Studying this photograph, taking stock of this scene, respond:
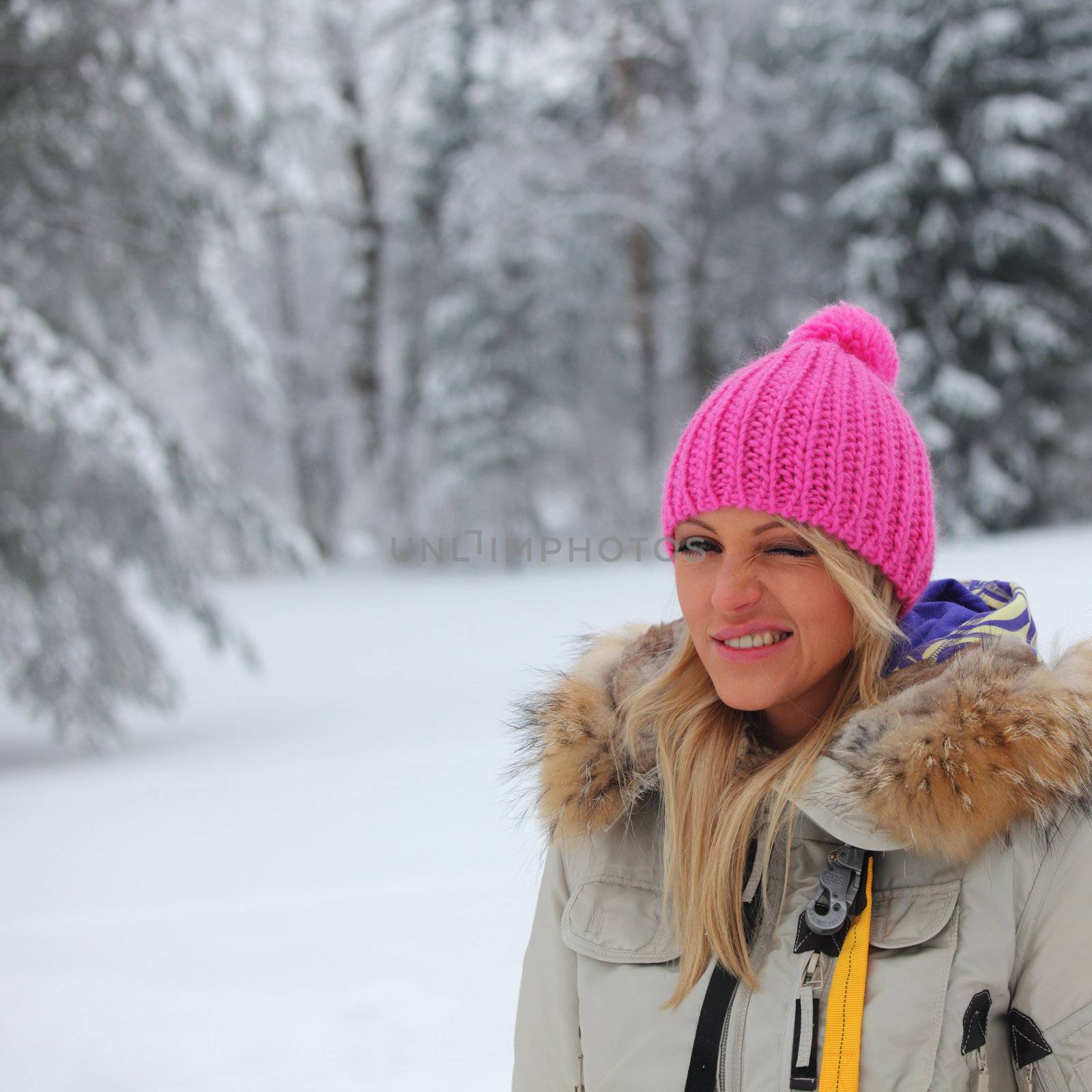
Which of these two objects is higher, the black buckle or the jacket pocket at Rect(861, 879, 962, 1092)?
the black buckle

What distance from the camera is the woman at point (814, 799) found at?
1345 mm

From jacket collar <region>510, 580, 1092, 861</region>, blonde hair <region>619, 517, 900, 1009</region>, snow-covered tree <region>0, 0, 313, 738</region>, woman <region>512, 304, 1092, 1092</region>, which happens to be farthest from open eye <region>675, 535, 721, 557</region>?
snow-covered tree <region>0, 0, 313, 738</region>

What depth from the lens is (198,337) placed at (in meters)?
8.08

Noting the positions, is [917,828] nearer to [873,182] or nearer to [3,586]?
[3,586]

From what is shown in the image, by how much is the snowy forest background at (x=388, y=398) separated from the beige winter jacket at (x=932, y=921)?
2.49ft

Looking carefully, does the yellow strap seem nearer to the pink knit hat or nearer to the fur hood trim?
the fur hood trim

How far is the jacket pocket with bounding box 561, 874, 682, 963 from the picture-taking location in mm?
1561

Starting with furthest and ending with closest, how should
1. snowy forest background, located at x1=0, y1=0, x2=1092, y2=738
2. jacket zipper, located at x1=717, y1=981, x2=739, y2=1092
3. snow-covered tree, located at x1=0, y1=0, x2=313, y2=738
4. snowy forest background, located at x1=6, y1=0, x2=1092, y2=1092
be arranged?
snowy forest background, located at x1=0, y1=0, x2=1092, y2=738, snow-covered tree, located at x1=0, y1=0, x2=313, y2=738, snowy forest background, located at x1=6, y1=0, x2=1092, y2=1092, jacket zipper, located at x1=717, y1=981, x2=739, y2=1092

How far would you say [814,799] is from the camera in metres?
1.44

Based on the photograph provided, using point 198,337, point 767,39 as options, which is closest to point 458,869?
point 198,337

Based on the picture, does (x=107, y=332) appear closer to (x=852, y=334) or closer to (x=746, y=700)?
(x=852, y=334)

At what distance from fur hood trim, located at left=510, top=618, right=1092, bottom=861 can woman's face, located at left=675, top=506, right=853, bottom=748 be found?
104mm

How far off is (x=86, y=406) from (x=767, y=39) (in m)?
13.8

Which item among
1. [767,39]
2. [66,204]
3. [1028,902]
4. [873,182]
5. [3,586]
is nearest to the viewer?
[1028,902]
